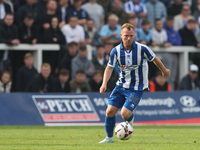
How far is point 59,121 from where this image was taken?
16328 millimetres

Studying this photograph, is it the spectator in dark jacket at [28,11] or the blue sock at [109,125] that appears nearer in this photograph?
the blue sock at [109,125]

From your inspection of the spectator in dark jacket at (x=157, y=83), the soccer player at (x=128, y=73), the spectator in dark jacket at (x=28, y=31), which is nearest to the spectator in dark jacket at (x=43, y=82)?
the spectator in dark jacket at (x=28, y=31)

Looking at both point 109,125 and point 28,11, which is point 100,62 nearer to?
point 28,11

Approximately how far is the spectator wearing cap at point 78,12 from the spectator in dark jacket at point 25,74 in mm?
2545

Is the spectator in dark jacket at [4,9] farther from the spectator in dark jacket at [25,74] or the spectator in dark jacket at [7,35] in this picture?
the spectator in dark jacket at [25,74]

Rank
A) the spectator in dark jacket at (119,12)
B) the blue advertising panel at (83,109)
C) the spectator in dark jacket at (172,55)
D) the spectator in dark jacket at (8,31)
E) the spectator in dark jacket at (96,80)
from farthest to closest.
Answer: the spectator in dark jacket at (172,55) < the spectator in dark jacket at (119,12) < the spectator in dark jacket at (96,80) < the spectator in dark jacket at (8,31) < the blue advertising panel at (83,109)

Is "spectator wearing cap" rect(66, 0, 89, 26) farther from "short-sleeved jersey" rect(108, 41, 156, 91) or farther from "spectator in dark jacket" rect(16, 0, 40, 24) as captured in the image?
"short-sleeved jersey" rect(108, 41, 156, 91)

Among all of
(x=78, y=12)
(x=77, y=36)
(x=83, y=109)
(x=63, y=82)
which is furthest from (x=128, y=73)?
(x=78, y=12)

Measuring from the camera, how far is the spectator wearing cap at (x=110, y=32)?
18.2 m

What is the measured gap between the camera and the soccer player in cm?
973

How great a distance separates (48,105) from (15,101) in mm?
1032

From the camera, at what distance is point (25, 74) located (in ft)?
55.9

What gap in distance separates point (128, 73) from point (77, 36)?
28.6 ft

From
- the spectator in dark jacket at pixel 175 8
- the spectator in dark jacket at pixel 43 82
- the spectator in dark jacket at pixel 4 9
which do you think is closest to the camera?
the spectator in dark jacket at pixel 43 82
